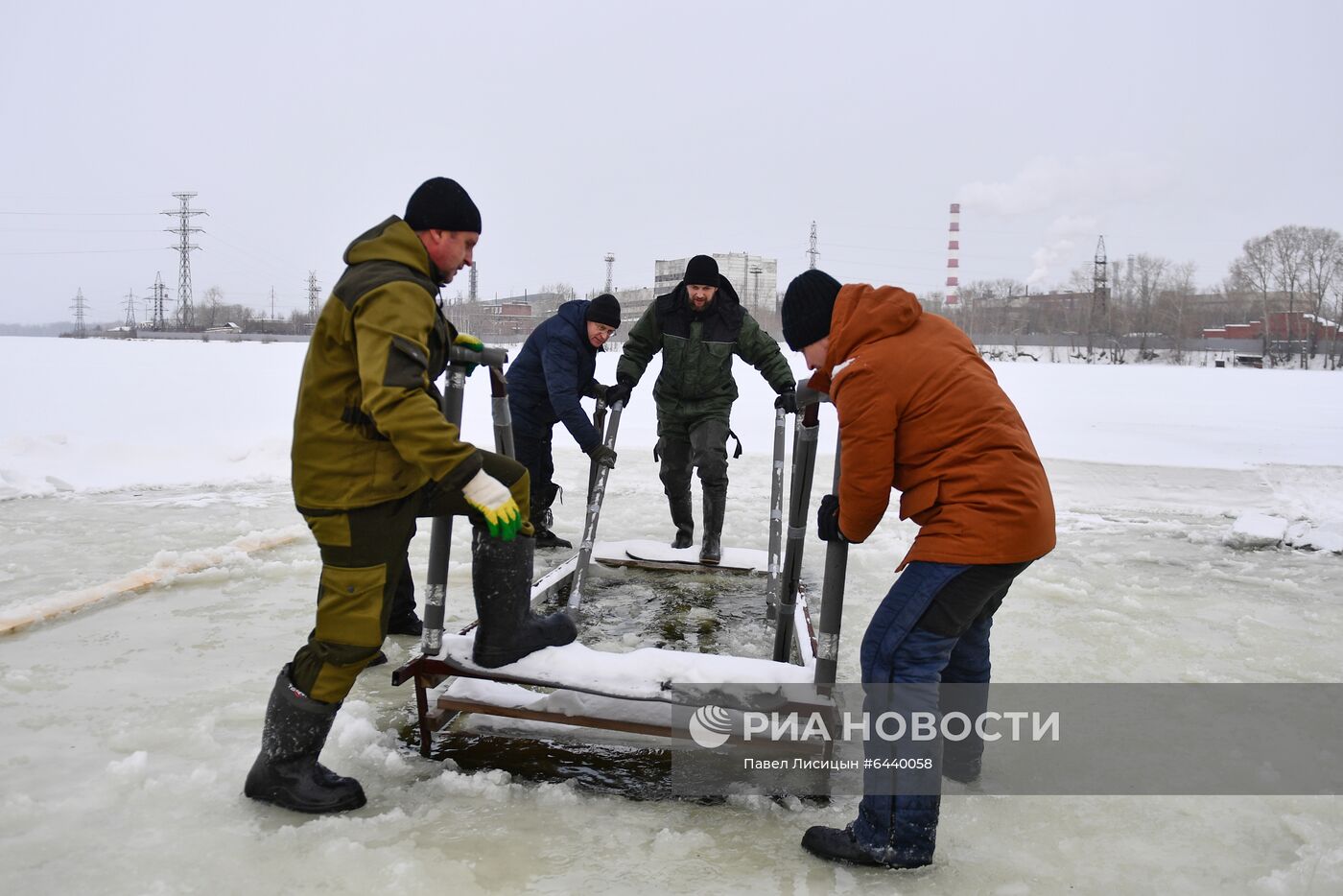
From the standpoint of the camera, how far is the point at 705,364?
5320mm

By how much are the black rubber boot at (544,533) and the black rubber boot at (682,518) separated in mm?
771

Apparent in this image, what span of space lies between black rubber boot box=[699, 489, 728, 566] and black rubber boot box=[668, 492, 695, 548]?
0.61 ft

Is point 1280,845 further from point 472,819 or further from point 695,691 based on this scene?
point 472,819

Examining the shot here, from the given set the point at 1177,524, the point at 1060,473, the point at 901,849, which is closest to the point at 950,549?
the point at 901,849

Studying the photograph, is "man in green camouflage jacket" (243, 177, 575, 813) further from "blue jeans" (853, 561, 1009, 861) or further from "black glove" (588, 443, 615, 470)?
"black glove" (588, 443, 615, 470)

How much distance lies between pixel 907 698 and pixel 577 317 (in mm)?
3354

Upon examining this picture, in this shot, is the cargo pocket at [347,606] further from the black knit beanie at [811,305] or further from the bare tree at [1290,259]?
the bare tree at [1290,259]

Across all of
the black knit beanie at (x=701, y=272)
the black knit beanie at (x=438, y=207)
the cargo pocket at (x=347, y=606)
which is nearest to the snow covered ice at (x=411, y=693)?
the cargo pocket at (x=347, y=606)

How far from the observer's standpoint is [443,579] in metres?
2.98

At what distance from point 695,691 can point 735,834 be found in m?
0.40

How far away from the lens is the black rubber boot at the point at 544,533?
588cm

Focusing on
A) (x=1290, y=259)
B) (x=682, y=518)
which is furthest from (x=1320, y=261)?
(x=682, y=518)

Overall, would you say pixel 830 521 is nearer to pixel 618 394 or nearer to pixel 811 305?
pixel 811 305

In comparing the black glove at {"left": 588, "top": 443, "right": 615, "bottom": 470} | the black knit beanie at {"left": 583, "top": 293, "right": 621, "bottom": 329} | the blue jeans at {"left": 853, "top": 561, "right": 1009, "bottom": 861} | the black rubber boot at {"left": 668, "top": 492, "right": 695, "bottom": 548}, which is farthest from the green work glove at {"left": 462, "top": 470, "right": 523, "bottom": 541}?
the black rubber boot at {"left": 668, "top": 492, "right": 695, "bottom": 548}
